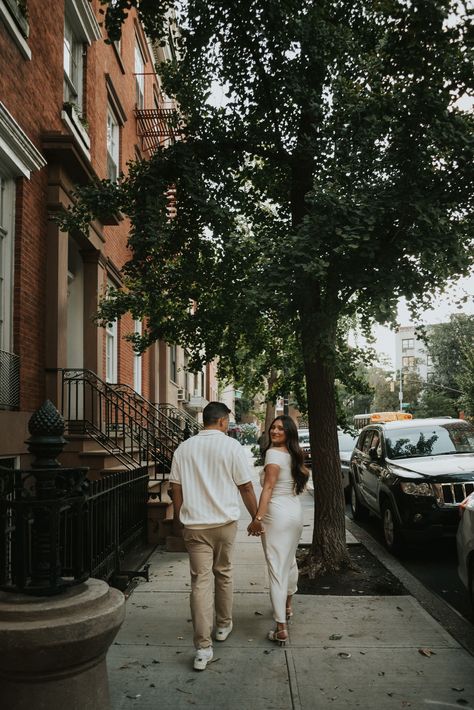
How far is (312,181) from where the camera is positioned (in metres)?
7.89

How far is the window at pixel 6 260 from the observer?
26.4ft

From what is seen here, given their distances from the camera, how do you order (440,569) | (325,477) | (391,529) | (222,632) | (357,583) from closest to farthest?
(222,632), (357,583), (325,477), (440,569), (391,529)

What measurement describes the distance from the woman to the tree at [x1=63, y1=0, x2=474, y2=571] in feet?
5.29

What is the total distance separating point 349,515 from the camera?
45.6ft

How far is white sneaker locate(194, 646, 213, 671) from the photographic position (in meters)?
4.62

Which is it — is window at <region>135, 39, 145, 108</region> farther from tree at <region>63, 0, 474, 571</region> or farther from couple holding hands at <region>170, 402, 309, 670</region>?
couple holding hands at <region>170, 402, 309, 670</region>

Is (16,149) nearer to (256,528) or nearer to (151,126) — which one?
(256,528)

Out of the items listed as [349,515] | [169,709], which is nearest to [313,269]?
[169,709]

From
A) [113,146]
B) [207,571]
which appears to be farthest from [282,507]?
[113,146]

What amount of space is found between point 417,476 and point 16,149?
6.45 metres

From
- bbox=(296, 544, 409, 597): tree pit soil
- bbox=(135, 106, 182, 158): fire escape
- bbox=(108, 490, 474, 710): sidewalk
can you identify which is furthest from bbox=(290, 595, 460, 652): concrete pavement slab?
bbox=(135, 106, 182, 158): fire escape

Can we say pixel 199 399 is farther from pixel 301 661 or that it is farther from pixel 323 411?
pixel 301 661

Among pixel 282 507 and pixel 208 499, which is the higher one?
pixel 208 499

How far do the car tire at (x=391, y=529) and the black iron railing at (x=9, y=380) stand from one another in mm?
5124
